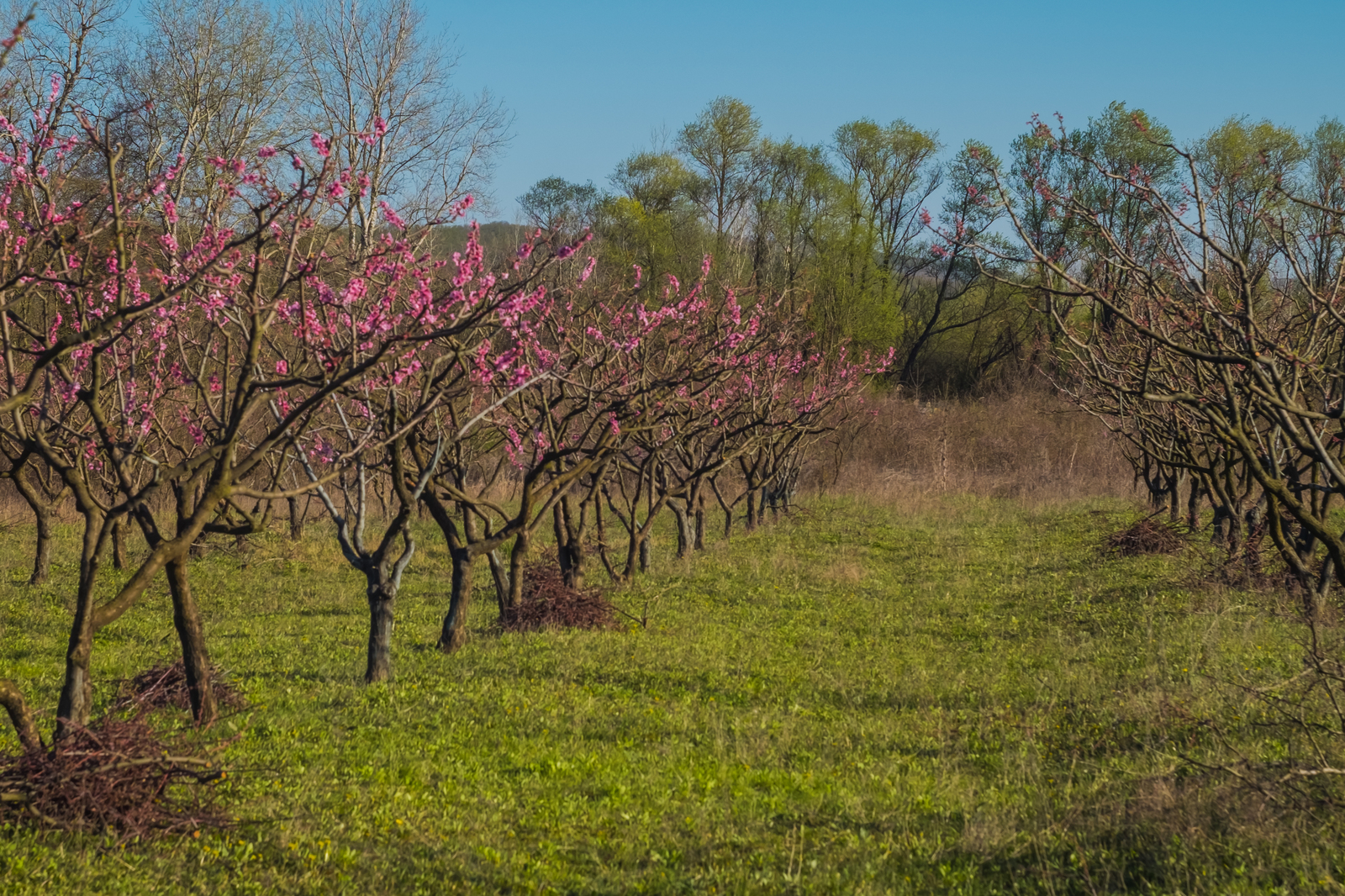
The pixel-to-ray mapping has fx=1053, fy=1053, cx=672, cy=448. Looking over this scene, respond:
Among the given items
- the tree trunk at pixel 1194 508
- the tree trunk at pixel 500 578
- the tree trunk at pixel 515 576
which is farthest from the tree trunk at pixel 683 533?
the tree trunk at pixel 1194 508

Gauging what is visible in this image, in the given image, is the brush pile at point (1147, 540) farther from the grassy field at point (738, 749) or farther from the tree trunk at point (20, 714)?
the tree trunk at point (20, 714)

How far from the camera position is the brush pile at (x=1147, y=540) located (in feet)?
57.5

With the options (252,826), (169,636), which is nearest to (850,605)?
(169,636)

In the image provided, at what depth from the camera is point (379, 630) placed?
30.1 ft

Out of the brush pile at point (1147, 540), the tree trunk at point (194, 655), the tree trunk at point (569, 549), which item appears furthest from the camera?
the brush pile at point (1147, 540)

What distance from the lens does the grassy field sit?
4.95 m

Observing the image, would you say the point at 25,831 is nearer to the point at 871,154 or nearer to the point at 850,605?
the point at 850,605

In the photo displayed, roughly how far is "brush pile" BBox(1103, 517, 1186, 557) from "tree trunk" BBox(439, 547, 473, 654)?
1174 centimetres

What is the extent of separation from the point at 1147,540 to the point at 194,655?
15527mm

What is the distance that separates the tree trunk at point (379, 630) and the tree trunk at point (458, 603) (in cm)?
103

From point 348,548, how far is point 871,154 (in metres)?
41.6

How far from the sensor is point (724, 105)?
44938mm

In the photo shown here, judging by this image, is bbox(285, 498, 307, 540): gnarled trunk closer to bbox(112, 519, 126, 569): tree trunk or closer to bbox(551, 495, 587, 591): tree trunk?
bbox(112, 519, 126, 569): tree trunk

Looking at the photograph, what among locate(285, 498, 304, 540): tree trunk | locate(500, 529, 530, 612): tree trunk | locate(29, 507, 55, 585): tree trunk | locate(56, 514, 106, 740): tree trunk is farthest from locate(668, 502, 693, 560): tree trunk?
locate(56, 514, 106, 740): tree trunk
